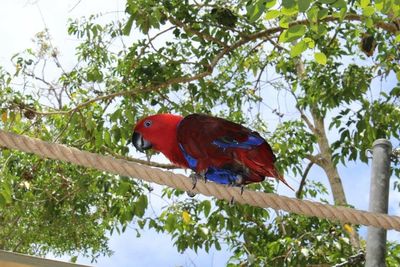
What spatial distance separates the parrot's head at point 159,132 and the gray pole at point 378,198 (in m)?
0.95

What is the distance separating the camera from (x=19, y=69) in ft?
21.2

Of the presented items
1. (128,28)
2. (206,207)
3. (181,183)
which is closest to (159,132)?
(181,183)

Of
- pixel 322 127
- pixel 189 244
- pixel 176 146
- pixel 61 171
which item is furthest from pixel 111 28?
pixel 176 146

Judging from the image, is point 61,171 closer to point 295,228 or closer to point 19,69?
point 19,69

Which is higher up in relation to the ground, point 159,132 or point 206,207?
point 206,207

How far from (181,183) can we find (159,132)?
39 cm

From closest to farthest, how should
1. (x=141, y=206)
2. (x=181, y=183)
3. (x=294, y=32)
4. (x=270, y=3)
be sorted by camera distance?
(x=181, y=183) → (x=270, y=3) → (x=294, y=32) → (x=141, y=206)

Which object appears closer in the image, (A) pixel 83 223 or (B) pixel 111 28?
(B) pixel 111 28

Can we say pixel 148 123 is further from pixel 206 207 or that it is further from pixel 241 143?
pixel 206 207

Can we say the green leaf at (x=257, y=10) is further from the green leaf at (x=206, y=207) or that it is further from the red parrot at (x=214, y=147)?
the green leaf at (x=206, y=207)

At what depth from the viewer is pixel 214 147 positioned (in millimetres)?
2322

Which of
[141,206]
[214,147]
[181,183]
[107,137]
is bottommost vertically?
[181,183]

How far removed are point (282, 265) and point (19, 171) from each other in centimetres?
268

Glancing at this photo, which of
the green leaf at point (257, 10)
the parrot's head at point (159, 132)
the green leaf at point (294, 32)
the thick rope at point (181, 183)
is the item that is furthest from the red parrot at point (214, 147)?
the green leaf at point (294, 32)
